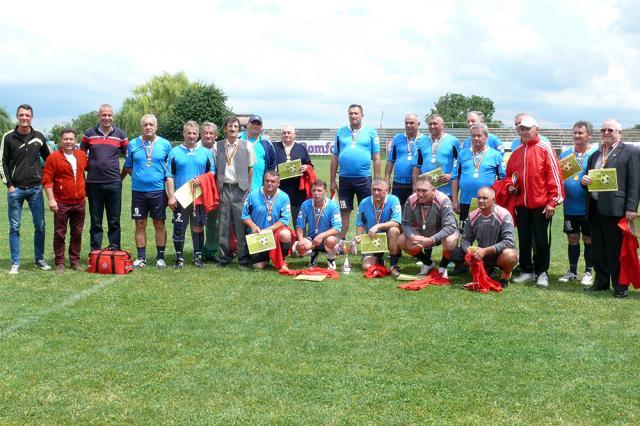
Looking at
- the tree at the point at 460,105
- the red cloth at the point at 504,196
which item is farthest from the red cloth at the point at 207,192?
the tree at the point at 460,105

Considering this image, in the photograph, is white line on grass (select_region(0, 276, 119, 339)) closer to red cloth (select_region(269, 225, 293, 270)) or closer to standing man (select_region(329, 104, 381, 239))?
red cloth (select_region(269, 225, 293, 270))

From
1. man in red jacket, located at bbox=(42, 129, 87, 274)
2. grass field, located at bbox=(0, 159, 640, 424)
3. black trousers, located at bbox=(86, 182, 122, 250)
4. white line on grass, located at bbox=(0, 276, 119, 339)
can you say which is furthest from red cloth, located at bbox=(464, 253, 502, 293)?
man in red jacket, located at bbox=(42, 129, 87, 274)

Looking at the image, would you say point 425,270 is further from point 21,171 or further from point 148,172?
point 21,171

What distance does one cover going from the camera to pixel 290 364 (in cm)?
489

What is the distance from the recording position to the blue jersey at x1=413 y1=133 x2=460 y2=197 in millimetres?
8938

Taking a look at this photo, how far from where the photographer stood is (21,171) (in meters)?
8.16

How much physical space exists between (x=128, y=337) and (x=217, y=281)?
2.35 metres

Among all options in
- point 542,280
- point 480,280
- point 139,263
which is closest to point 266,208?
point 139,263

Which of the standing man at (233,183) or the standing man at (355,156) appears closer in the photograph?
the standing man at (233,183)

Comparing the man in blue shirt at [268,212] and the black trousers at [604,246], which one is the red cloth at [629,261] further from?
the man in blue shirt at [268,212]

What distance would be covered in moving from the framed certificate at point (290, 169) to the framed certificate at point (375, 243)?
1643 mm

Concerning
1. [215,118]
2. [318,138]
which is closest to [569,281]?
[318,138]

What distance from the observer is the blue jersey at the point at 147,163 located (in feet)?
27.9

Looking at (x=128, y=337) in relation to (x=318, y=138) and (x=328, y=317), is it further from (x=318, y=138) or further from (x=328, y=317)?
(x=318, y=138)
